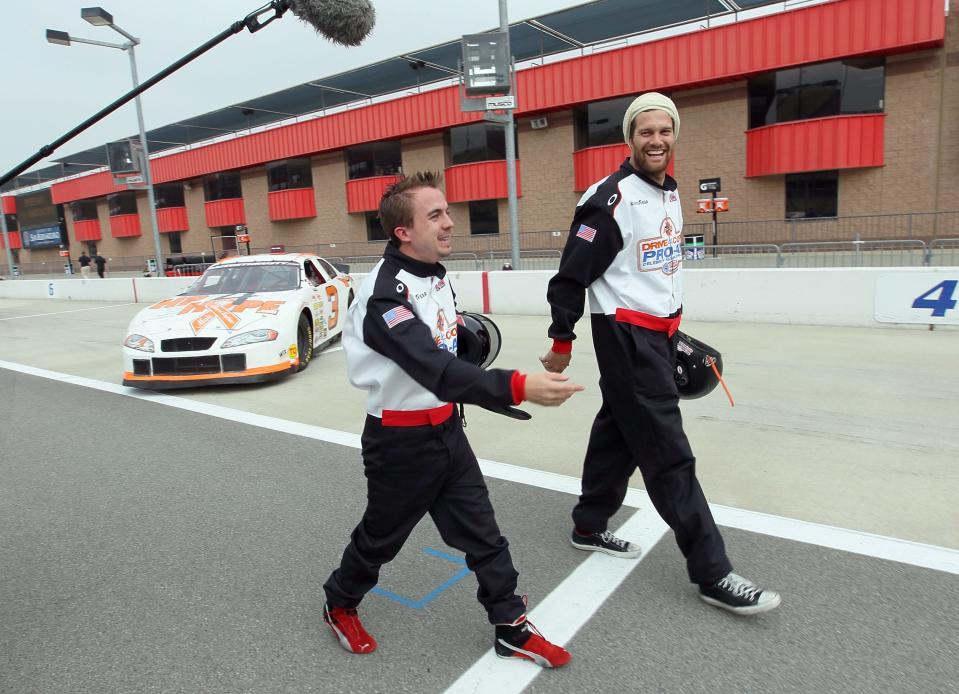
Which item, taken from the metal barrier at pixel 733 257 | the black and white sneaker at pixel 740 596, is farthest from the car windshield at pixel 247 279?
the metal barrier at pixel 733 257

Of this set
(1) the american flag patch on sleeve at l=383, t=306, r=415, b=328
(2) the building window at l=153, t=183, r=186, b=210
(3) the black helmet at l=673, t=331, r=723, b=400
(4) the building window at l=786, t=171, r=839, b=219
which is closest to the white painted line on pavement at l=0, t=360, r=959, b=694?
(3) the black helmet at l=673, t=331, r=723, b=400

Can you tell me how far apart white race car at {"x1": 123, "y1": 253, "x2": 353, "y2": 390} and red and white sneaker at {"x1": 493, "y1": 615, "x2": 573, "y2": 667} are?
14.4ft

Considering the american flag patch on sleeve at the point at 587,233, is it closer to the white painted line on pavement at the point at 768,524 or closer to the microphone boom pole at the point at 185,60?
the white painted line on pavement at the point at 768,524

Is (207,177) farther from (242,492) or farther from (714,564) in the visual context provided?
(714,564)

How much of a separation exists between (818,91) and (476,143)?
12565mm

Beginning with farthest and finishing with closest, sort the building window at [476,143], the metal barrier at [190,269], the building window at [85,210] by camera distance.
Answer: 1. the building window at [85,210]
2. the building window at [476,143]
3. the metal barrier at [190,269]

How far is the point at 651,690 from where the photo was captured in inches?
89.4

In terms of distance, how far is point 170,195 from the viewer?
4144cm

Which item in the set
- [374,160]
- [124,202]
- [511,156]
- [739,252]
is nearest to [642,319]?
[511,156]

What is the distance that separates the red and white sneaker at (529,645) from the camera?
2404mm

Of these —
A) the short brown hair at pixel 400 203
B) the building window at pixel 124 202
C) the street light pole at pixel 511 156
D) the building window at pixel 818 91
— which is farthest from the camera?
the building window at pixel 124 202

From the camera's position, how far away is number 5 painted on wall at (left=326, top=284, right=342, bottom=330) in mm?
9266

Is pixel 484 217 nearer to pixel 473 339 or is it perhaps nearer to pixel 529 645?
pixel 473 339

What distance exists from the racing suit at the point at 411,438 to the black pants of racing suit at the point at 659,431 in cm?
72
